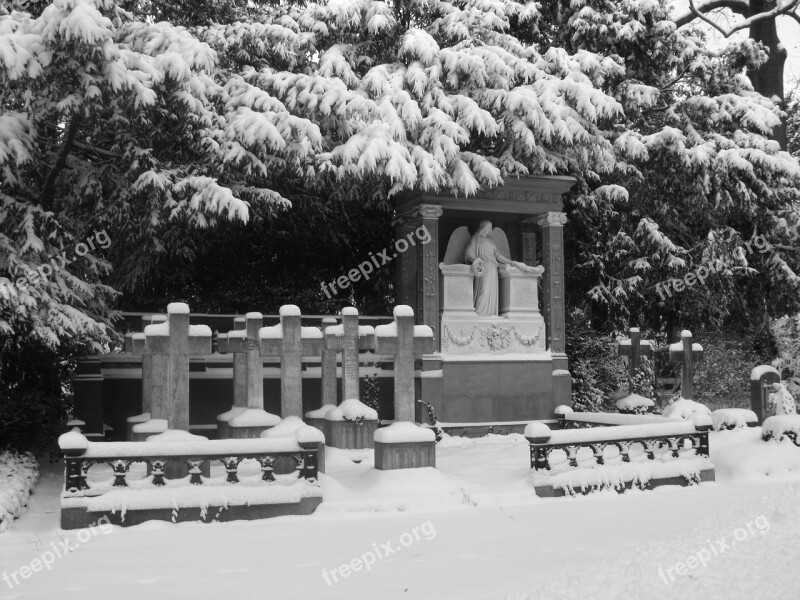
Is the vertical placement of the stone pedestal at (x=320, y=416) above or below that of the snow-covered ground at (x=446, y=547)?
above

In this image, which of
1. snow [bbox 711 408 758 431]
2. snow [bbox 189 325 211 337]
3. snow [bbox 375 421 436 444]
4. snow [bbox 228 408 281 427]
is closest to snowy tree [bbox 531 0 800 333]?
snow [bbox 711 408 758 431]

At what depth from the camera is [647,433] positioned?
977 centimetres

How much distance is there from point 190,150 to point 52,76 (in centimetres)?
306

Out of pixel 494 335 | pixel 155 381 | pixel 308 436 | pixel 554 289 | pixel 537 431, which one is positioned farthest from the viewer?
pixel 554 289

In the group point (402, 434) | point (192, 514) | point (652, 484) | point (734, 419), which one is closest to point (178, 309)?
point (192, 514)

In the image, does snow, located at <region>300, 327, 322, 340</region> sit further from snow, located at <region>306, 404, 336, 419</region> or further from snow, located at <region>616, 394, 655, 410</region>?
snow, located at <region>616, 394, 655, 410</region>

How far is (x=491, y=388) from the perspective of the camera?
14.9 metres

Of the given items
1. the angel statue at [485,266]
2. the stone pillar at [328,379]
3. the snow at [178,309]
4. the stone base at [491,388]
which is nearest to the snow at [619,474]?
the stone pillar at [328,379]

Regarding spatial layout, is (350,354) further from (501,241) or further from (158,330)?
(501,241)

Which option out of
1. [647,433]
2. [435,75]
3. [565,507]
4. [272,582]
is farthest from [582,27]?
[272,582]

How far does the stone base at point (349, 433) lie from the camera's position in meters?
10.4

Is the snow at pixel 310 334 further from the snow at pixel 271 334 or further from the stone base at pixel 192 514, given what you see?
the stone base at pixel 192 514

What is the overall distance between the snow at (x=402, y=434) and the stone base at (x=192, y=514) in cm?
116

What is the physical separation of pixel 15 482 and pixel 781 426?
9.41 meters
